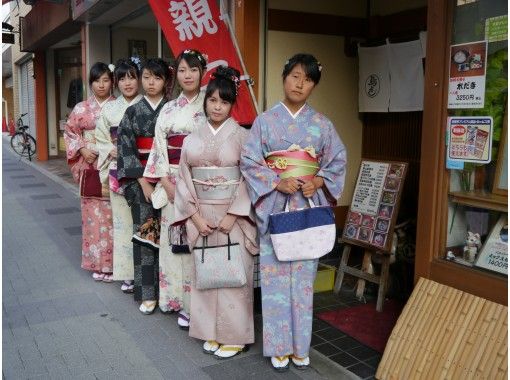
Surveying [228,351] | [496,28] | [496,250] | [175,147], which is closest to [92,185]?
[175,147]

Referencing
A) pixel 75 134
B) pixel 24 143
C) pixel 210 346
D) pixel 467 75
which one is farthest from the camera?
pixel 24 143

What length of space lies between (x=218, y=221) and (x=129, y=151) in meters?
1.29

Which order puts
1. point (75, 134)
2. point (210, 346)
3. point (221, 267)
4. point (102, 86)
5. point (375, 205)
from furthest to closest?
point (75, 134), point (102, 86), point (375, 205), point (210, 346), point (221, 267)

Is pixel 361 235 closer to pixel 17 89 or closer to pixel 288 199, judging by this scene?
pixel 288 199

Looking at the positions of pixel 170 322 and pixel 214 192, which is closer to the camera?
pixel 214 192

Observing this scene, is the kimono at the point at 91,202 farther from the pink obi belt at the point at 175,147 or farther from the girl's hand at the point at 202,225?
the girl's hand at the point at 202,225

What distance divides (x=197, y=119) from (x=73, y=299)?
2.28 meters

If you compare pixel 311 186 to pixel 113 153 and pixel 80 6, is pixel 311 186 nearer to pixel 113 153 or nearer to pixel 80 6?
pixel 113 153

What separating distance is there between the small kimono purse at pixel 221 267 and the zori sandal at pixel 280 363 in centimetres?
56

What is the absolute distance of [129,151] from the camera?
15.3ft

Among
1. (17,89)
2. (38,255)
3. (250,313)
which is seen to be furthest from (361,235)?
(17,89)

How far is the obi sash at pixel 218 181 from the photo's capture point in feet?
12.6

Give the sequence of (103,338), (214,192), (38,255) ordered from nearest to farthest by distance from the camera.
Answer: (214,192), (103,338), (38,255)

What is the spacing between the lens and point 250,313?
12.9ft
